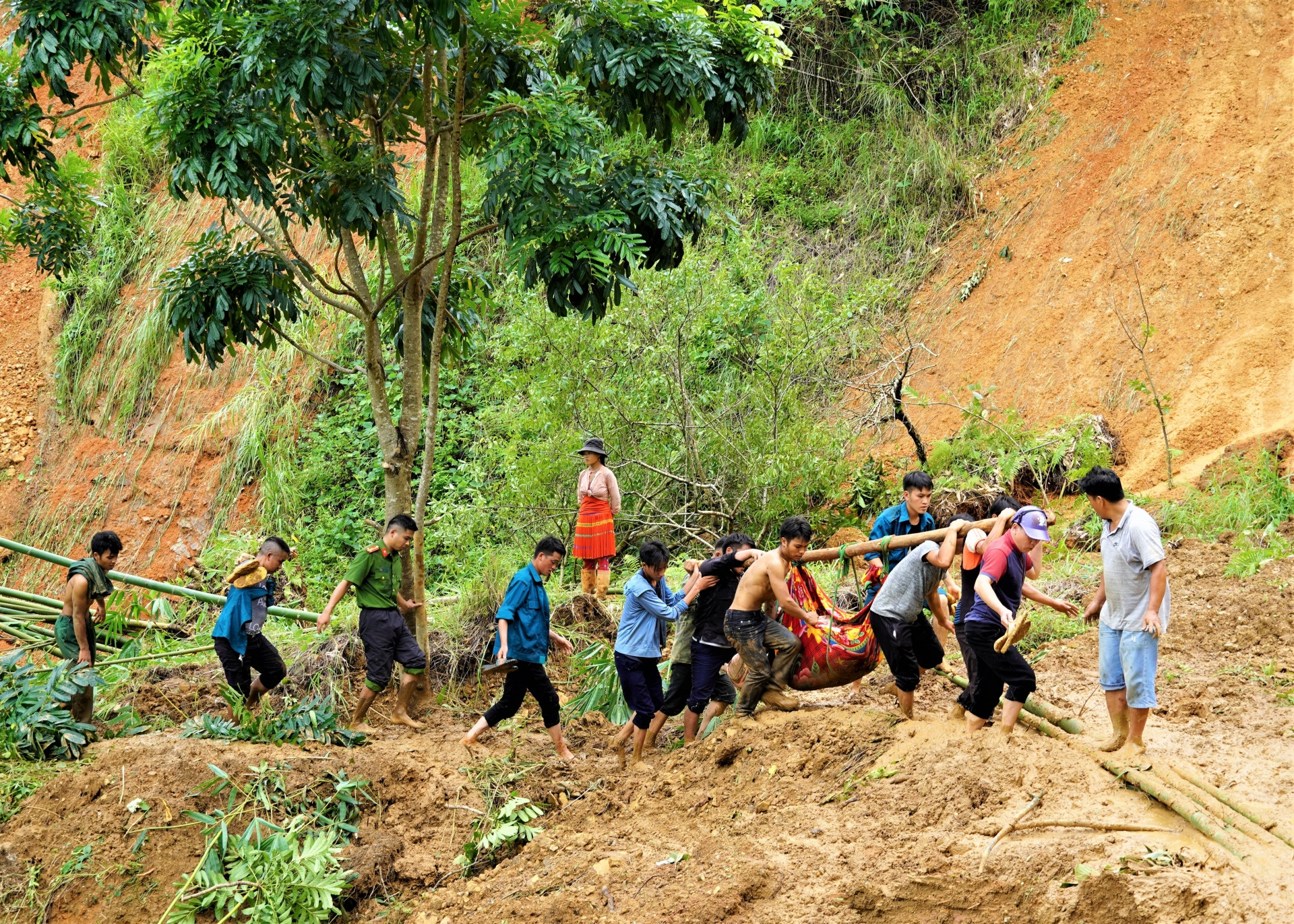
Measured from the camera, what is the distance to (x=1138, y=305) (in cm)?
1316

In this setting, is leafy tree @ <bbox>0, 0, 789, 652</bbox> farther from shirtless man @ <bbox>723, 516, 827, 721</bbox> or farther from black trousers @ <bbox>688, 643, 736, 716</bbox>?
black trousers @ <bbox>688, 643, 736, 716</bbox>

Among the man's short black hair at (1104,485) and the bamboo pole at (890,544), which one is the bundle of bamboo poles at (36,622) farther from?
the man's short black hair at (1104,485)

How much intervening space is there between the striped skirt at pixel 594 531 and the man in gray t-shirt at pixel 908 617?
12.1 feet

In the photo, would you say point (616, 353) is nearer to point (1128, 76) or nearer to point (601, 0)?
point (601, 0)

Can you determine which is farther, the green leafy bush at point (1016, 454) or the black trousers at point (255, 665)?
the green leafy bush at point (1016, 454)

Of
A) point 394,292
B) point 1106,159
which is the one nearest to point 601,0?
point 394,292

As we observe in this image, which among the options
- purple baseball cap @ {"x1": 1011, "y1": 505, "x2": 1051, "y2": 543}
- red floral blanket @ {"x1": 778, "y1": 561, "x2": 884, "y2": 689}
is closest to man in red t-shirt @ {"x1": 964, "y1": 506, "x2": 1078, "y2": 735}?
purple baseball cap @ {"x1": 1011, "y1": 505, "x2": 1051, "y2": 543}

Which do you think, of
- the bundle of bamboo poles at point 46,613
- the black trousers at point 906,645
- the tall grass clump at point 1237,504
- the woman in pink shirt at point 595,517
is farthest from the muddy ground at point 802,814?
the woman in pink shirt at point 595,517

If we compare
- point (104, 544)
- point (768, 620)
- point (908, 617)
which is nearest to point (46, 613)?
point (104, 544)

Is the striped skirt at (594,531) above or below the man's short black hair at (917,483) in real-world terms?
below

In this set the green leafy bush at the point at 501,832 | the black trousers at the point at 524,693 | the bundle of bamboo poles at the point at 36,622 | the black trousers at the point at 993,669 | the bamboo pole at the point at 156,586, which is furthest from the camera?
the bamboo pole at the point at 156,586

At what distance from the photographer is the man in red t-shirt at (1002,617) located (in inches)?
216

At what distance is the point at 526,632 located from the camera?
21.8 ft

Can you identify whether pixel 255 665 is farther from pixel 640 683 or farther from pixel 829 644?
A: pixel 829 644
